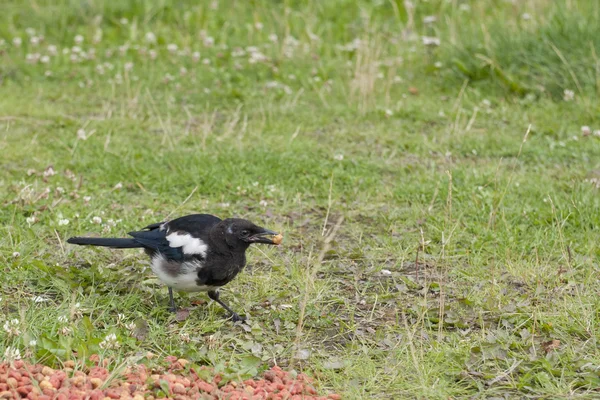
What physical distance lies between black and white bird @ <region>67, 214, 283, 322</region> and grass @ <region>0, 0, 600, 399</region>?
25cm

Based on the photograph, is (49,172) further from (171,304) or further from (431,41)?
(431,41)

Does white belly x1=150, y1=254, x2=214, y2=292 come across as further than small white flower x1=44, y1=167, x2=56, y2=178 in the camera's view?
No

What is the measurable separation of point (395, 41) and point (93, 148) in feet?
15.2

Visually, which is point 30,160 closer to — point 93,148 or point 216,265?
point 93,148

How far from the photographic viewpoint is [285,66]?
34.4 ft

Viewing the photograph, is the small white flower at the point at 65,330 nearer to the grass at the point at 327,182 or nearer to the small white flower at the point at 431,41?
the grass at the point at 327,182

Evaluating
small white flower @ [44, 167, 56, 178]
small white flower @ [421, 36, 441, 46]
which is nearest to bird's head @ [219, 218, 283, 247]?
small white flower @ [44, 167, 56, 178]

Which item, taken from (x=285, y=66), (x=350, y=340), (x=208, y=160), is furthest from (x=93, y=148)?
(x=350, y=340)

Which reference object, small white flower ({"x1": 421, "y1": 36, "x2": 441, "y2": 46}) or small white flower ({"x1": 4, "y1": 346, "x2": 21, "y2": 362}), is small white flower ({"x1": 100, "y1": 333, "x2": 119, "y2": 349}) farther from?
small white flower ({"x1": 421, "y1": 36, "x2": 441, "y2": 46})

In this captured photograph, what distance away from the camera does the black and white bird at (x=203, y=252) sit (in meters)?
5.07

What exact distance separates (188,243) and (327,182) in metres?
2.55

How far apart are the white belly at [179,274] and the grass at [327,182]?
0.21 metres

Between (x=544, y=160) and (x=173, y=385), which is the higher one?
(x=173, y=385)

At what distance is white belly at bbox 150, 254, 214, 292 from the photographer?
506cm
